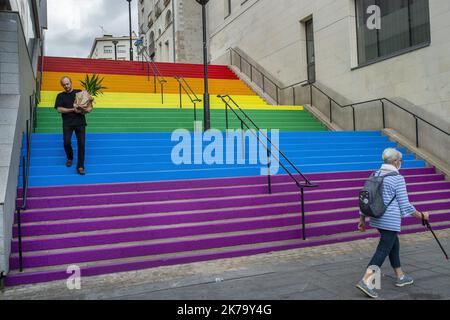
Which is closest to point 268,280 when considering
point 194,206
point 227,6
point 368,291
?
point 368,291

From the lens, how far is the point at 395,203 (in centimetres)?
457

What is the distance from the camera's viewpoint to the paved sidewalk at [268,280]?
4.79 metres

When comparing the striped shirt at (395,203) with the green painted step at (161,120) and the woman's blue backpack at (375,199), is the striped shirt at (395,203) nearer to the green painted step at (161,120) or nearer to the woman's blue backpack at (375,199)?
the woman's blue backpack at (375,199)

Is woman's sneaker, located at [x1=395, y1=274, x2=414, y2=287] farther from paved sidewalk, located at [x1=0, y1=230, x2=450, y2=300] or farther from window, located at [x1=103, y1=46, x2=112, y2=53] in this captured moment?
window, located at [x1=103, y1=46, x2=112, y2=53]

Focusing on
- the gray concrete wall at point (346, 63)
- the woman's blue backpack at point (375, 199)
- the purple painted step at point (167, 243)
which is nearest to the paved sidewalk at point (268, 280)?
the purple painted step at point (167, 243)

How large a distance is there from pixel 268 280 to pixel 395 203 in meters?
1.83

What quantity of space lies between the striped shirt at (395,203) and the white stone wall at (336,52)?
708 cm

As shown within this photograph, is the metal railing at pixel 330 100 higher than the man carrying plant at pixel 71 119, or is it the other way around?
the metal railing at pixel 330 100

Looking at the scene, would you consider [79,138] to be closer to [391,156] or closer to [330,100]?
[391,156]

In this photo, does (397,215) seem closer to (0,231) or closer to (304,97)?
(0,231)

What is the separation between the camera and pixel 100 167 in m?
8.26

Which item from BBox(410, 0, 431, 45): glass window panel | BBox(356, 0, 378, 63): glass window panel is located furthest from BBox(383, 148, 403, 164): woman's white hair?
BBox(356, 0, 378, 63): glass window panel

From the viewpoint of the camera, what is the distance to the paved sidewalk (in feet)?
15.7
